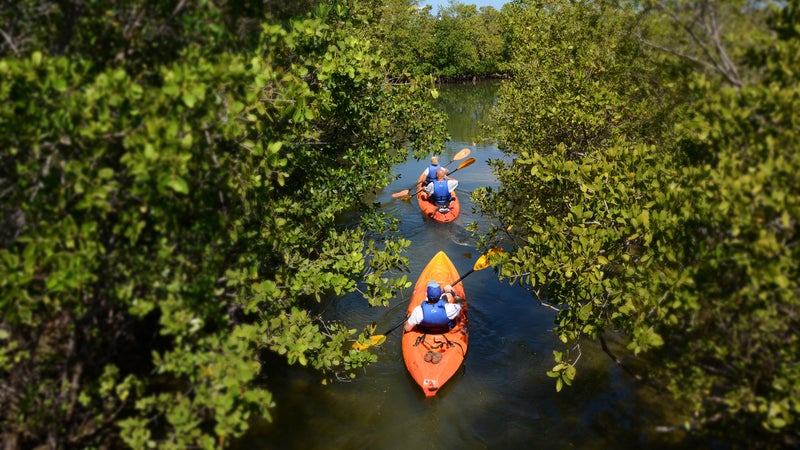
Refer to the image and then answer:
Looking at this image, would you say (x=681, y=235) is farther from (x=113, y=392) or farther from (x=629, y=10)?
(x=113, y=392)

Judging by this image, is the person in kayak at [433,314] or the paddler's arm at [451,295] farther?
the paddler's arm at [451,295]

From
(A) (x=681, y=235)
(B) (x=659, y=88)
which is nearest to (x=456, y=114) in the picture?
(B) (x=659, y=88)

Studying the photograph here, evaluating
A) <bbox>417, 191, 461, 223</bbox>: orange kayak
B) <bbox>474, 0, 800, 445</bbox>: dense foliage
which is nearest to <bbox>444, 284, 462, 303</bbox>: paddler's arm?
<bbox>474, 0, 800, 445</bbox>: dense foliage

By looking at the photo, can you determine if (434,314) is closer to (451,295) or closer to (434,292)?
(434,292)

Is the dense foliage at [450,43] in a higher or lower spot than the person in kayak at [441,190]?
lower

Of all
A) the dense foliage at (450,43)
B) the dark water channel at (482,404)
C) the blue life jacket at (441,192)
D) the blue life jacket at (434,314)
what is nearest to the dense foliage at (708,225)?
the blue life jacket at (434,314)

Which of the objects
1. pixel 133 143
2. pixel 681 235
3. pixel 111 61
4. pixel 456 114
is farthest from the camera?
pixel 456 114

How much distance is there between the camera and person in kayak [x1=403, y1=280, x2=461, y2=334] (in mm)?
10664

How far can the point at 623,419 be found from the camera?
9.59 metres

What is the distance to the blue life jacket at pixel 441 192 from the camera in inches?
742

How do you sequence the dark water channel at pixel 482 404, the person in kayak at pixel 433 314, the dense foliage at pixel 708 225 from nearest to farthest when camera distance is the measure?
the dense foliage at pixel 708 225, the dark water channel at pixel 482 404, the person in kayak at pixel 433 314

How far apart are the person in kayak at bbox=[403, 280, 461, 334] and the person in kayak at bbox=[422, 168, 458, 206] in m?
8.21

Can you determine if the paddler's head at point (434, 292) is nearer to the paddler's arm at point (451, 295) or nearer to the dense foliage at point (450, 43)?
the paddler's arm at point (451, 295)

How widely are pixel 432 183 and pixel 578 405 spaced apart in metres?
10.9
